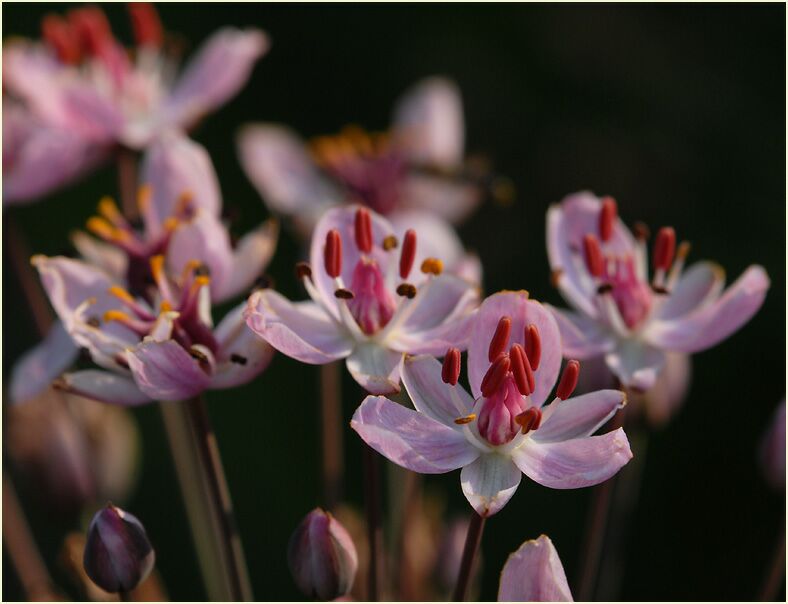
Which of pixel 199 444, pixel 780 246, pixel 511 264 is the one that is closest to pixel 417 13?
pixel 511 264

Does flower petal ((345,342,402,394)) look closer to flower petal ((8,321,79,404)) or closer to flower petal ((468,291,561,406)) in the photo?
flower petal ((468,291,561,406))

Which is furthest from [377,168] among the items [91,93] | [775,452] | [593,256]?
[775,452]

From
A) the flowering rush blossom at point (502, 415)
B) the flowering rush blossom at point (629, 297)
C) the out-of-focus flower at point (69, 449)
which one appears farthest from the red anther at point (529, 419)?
the out-of-focus flower at point (69, 449)

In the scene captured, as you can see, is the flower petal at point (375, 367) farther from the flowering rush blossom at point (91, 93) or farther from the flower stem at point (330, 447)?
the flowering rush blossom at point (91, 93)

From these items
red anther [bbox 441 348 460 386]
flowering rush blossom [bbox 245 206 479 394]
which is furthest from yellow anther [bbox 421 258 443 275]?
red anther [bbox 441 348 460 386]

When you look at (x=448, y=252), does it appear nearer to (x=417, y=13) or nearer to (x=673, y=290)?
(x=673, y=290)

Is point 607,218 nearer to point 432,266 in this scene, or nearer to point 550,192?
point 432,266
